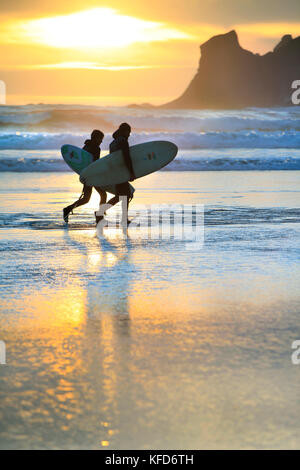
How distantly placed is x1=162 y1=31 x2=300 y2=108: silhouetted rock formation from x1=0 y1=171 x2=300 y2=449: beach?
537 ft

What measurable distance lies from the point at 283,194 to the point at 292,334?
12.1 meters

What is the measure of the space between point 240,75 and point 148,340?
179 meters

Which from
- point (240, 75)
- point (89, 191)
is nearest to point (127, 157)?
point (89, 191)

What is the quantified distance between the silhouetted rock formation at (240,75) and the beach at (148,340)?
537 ft

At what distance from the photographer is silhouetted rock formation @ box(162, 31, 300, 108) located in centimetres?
17335

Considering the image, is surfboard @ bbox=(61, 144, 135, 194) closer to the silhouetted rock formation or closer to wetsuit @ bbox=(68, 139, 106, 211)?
wetsuit @ bbox=(68, 139, 106, 211)

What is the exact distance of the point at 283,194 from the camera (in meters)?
17.0

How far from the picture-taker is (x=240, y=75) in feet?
588

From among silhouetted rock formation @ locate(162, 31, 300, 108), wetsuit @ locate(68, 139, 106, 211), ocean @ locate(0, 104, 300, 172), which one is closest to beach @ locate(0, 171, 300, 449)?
wetsuit @ locate(68, 139, 106, 211)

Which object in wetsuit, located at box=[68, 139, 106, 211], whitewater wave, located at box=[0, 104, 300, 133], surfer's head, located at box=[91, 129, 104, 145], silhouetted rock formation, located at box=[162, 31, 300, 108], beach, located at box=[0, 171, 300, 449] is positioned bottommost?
beach, located at box=[0, 171, 300, 449]

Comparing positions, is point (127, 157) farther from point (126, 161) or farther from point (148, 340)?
point (148, 340)

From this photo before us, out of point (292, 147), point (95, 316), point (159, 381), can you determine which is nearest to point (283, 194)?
point (95, 316)

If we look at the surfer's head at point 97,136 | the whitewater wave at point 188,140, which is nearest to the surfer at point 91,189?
the surfer's head at point 97,136

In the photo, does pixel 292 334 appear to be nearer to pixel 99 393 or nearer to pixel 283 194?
pixel 99 393
